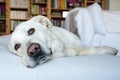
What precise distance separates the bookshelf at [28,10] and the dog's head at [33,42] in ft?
10.5

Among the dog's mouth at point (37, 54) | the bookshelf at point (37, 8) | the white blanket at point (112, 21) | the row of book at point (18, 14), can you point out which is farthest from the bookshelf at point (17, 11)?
the dog's mouth at point (37, 54)

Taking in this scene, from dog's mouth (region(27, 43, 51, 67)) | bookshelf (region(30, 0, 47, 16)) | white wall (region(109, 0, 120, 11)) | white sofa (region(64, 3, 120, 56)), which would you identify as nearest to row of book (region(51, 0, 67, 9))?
bookshelf (region(30, 0, 47, 16))

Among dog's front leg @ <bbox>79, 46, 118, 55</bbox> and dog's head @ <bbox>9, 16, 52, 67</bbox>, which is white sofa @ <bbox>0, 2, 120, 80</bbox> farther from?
dog's front leg @ <bbox>79, 46, 118, 55</bbox>

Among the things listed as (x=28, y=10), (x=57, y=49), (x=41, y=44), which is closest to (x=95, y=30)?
(x=57, y=49)

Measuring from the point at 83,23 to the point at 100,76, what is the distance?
0.86 meters

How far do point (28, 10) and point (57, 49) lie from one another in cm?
342

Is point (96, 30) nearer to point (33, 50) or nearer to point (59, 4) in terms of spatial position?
point (33, 50)

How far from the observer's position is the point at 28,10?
437cm

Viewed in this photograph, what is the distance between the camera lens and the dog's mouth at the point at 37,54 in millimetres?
865

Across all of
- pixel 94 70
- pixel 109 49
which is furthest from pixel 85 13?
pixel 94 70

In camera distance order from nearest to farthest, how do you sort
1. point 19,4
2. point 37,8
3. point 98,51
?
1. point 98,51
2. point 19,4
3. point 37,8

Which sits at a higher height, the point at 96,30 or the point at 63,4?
the point at 63,4

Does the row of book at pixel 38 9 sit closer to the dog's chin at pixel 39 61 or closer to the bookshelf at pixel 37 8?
the bookshelf at pixel 37 8

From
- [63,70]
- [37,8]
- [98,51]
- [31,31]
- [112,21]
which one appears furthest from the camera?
[37,8]
